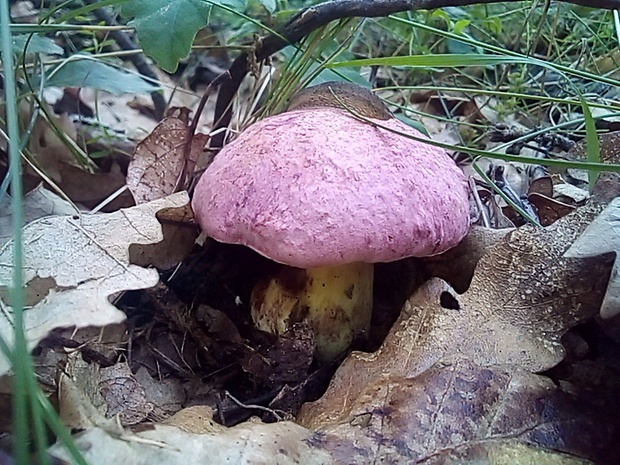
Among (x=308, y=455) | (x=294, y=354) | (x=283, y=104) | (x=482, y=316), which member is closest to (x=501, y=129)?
(x=283, y=104)

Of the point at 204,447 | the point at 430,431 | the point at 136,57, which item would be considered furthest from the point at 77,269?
the point at 136,57

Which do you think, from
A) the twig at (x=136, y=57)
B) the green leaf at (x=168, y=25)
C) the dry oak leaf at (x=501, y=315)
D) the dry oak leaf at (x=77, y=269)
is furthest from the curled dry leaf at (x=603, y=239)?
the twig at (x=136, y=57)

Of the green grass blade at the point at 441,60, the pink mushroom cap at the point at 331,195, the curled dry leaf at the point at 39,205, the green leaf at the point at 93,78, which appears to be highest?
the green grass blade at the point at 441,60

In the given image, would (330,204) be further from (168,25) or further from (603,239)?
(168,25)

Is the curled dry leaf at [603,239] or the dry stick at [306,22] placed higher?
the dry stick at [306,22]

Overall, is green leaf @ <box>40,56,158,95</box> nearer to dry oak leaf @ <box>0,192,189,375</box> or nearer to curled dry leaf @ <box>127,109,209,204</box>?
curled dry leaf @ <box>127,109,209,204</box>

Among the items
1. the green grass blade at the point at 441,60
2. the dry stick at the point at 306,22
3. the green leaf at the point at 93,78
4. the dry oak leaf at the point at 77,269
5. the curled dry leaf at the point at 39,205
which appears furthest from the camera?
the green leaf at the point at 93,78

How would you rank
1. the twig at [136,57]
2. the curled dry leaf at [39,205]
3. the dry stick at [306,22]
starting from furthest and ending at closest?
the twig at [136,57], the curled dry leaf at [39,205], the dry stick at [306,22]

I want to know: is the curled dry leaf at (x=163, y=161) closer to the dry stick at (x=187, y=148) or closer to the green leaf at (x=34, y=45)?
the dry stick at (x=187, y=148)
